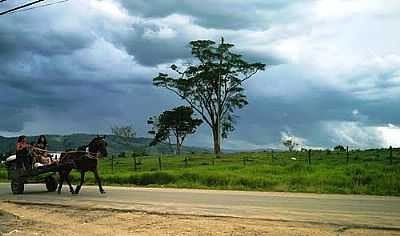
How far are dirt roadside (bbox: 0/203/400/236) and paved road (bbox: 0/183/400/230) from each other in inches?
31.6

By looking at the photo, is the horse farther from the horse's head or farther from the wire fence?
the wire fence

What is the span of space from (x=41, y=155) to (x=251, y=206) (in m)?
9.73

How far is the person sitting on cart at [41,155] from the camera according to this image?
22.6 meters

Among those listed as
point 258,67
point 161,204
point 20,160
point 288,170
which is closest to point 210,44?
point 258,67

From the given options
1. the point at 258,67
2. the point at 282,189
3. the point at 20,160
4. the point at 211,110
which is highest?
the point at 258,67

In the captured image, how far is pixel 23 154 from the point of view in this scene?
73.2ft

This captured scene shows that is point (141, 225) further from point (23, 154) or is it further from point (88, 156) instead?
point (23, 154)

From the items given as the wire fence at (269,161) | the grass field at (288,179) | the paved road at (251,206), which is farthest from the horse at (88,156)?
the wire fence at (269,161)

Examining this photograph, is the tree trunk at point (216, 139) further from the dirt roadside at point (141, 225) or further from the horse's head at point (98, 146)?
the dirt roadside at point (141, 225)

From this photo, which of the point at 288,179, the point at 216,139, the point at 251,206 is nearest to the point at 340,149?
the point at 216,139

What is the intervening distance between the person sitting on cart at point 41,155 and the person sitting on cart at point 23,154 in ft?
0.84

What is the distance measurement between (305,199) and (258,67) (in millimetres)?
48025

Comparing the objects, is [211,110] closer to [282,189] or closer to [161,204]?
[282,189]

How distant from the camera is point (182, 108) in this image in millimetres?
80250
